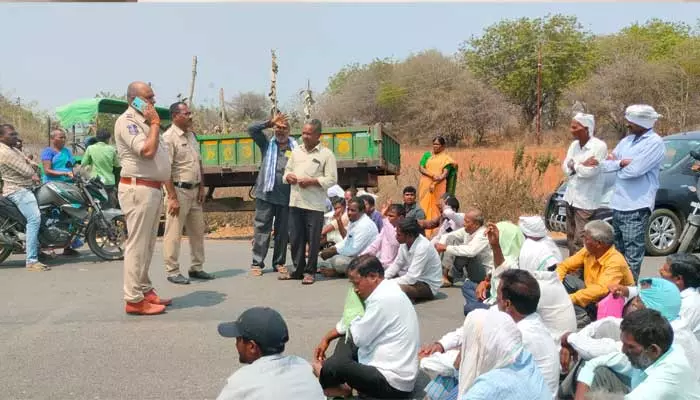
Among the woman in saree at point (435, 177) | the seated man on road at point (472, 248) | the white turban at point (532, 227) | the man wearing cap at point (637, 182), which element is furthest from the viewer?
the woman in saree at point (435, 177)

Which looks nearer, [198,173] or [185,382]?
[185,382]

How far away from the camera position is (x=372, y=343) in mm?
4242

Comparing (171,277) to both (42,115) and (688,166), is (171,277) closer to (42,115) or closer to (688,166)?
(688,166)

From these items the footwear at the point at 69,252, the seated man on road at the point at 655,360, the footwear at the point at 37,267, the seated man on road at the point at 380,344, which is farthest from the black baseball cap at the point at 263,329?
the footwear at the point at 69,252

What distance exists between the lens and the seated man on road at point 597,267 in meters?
5.14

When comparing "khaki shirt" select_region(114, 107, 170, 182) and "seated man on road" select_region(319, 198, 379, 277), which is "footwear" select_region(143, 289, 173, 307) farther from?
"seated man on road" select_region(319, 198, 379, 277)

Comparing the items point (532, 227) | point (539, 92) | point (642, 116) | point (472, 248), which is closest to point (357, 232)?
point (472, 248)

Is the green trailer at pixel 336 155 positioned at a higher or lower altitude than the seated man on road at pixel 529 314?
higher

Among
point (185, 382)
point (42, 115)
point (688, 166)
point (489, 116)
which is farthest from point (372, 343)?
point (42, 115)

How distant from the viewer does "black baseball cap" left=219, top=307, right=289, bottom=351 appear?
9.73ft

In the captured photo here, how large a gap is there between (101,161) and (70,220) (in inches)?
54.5

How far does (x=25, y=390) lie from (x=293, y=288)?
3.36m

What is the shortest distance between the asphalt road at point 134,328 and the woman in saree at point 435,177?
7.94 feet

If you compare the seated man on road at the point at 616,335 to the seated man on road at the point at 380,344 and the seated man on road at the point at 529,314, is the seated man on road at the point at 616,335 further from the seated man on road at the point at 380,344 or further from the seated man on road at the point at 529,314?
the seated man on road at the point at 380,344
